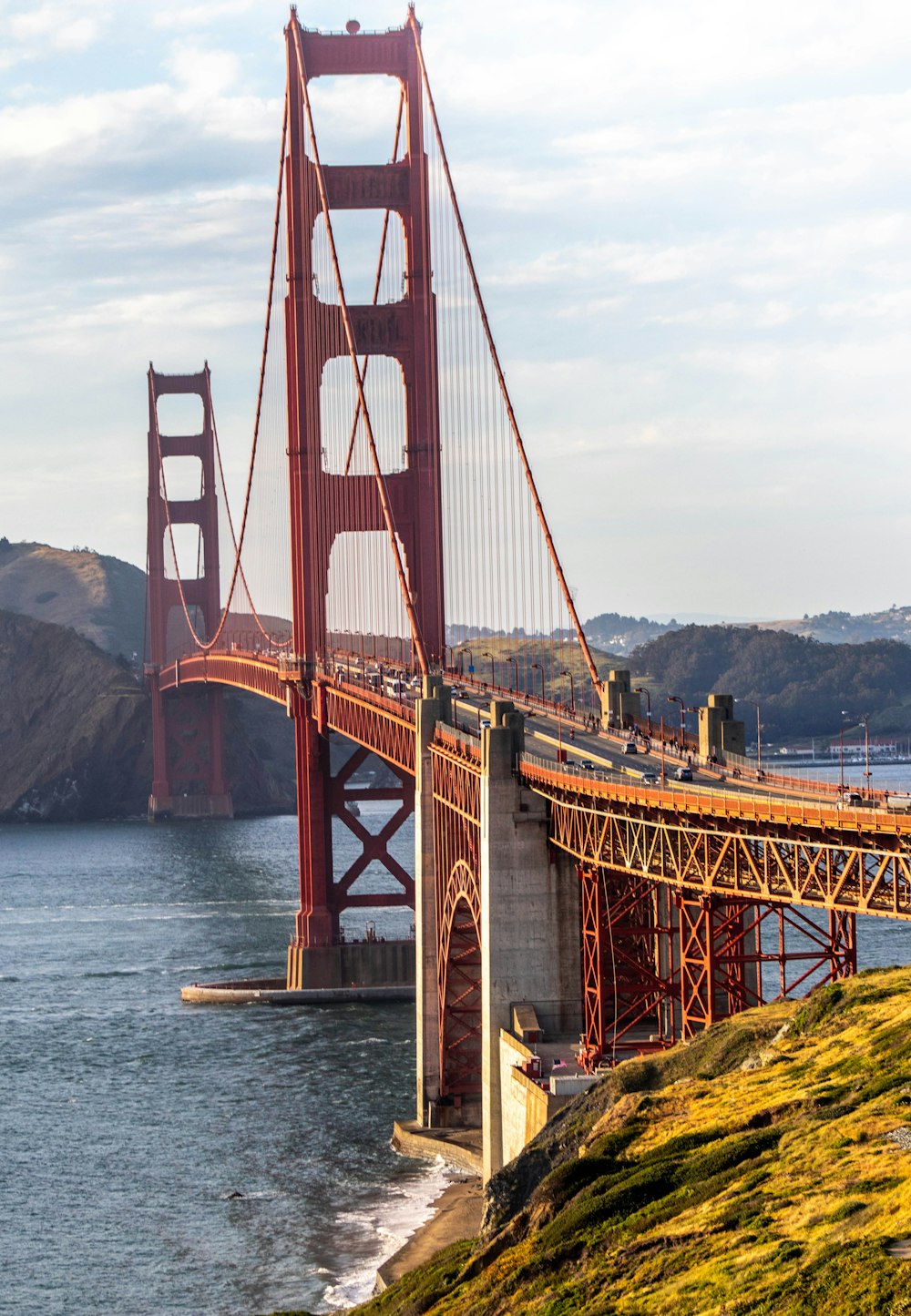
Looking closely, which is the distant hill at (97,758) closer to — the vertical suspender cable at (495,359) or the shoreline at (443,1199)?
the vertical suspender cable at (495,359)

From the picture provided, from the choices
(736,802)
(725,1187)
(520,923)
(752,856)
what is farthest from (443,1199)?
(725,1187)

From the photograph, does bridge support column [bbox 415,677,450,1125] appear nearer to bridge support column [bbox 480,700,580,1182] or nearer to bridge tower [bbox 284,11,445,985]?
bridge support column [bbox 480,700,580,1182]

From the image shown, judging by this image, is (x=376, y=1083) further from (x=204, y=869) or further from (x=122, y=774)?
(x=122, y=774)

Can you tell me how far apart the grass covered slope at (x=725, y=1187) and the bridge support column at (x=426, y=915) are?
Result: 1850 cm

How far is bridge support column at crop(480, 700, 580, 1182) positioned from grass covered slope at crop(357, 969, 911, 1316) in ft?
29.9

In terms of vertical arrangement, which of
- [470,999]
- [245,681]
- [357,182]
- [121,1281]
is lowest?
[121,1281]

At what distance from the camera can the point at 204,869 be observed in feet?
416

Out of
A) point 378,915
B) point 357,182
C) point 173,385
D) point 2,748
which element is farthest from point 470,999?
point 2,748

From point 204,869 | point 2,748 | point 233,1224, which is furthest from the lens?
point 2,748

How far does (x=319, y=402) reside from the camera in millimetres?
86250

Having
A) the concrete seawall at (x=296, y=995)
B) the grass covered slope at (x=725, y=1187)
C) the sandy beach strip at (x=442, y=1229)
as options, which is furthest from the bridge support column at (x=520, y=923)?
the concrete seawall at (x=296, y=995)

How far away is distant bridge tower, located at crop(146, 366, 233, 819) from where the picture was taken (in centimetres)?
17088

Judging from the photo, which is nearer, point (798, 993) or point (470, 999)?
point (470, 999)

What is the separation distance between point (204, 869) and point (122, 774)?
56579mm
